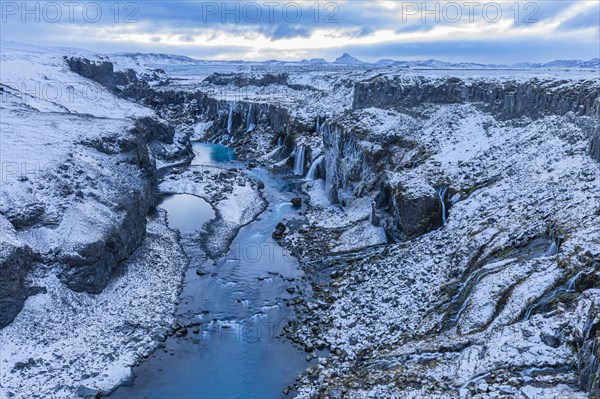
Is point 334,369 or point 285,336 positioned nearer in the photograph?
point 334,369

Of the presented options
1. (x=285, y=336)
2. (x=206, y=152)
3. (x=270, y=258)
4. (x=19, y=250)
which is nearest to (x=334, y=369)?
(x=285, y=336)

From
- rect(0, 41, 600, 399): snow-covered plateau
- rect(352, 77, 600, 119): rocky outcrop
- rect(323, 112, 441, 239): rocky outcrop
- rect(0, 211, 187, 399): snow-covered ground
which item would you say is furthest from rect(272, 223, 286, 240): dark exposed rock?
rect(352, 77, 600, 119): rocky outcrop

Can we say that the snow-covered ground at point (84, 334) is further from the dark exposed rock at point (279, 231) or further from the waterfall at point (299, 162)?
the waterfall at point (299, 162)

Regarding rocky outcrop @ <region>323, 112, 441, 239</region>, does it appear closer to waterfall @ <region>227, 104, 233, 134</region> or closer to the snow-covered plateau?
the snow-covered plateau

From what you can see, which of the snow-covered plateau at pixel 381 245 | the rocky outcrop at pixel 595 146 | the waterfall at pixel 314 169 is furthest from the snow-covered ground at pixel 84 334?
the waterfall at pixel 314 169

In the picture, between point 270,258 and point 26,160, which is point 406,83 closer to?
point 270,258
